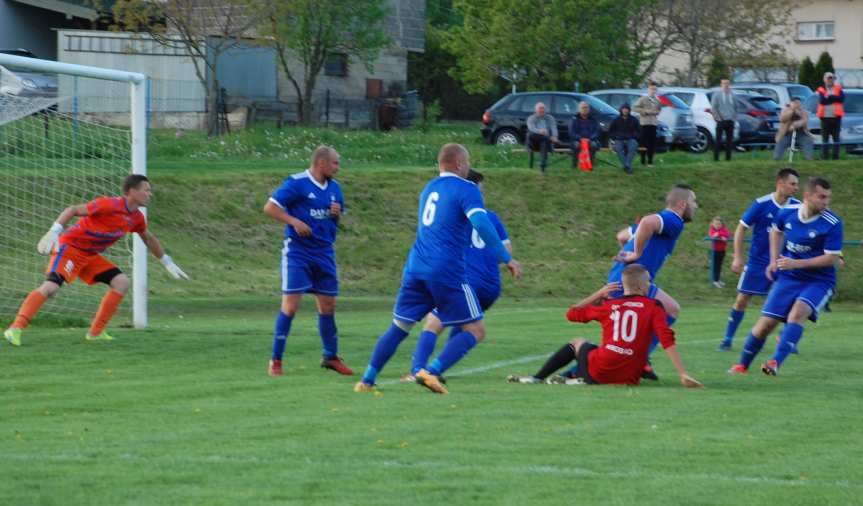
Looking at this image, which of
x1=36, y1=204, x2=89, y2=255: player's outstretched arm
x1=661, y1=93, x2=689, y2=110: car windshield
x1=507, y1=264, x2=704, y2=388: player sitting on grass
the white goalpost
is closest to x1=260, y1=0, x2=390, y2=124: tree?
x1=661, y1=93, x2=689, y2=110: car windshield

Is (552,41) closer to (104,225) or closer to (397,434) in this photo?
(104,225)

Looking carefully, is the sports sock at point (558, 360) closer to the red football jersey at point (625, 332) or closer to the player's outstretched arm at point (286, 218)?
the red football jersey at point (625, 332)

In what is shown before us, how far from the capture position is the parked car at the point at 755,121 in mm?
37906

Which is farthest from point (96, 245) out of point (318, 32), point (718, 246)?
point (318, 32)

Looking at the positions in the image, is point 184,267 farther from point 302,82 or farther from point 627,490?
point 302,82

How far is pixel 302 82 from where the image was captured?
52406 millimetres

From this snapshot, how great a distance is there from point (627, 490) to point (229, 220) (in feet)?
74.6

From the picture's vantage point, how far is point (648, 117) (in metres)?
31.8

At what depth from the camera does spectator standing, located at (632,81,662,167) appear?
31.6m

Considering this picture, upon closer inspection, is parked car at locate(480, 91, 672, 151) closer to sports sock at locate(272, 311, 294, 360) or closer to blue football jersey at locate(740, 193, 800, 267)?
blue football jersey at locate(740, 193, 800, 267)

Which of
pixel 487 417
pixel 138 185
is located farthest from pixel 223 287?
pixel 487 417

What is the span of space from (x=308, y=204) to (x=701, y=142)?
87.0 ft

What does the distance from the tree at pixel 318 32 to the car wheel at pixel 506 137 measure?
32.4 ft

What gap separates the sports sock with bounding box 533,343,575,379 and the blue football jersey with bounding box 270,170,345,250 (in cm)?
220
